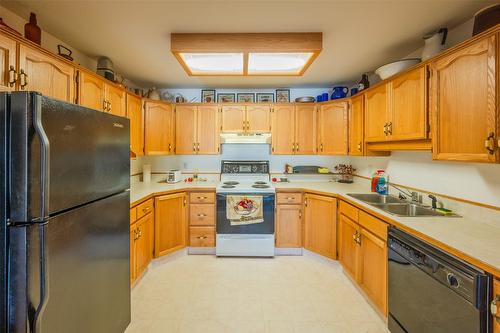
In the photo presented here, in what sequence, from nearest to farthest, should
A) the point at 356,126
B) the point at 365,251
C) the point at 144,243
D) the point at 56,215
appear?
the point at 56,215, the point at 365,251, the point at 144,243, the point at 356,126

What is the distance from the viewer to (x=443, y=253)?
50.4 inches

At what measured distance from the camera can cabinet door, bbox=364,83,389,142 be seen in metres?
2.30

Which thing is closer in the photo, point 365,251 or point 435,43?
point 435,43

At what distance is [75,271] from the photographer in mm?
1090

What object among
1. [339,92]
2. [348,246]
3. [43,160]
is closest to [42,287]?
[43,160]

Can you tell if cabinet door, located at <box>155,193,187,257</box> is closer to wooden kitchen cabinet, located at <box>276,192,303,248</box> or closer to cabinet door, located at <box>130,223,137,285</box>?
cabinet door, located at <box>130,223,137,285</box>

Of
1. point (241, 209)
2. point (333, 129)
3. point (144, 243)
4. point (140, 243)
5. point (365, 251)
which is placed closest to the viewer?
point (365, 251)

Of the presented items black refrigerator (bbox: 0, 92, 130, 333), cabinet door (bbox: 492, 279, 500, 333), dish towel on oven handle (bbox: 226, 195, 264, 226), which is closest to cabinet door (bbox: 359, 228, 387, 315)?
cabinet door (bbox: 492, 279, 500, 333)

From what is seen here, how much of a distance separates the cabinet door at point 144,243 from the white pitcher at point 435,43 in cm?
304

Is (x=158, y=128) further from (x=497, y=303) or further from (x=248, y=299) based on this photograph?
(x=497, y=303)

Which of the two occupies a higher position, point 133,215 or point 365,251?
point 133,215

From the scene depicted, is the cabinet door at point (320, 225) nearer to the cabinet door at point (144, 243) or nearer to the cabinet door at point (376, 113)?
the cabinet door at point (376, 113)

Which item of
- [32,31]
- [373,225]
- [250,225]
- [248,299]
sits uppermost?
[32,31]

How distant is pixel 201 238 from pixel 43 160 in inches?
97.2
